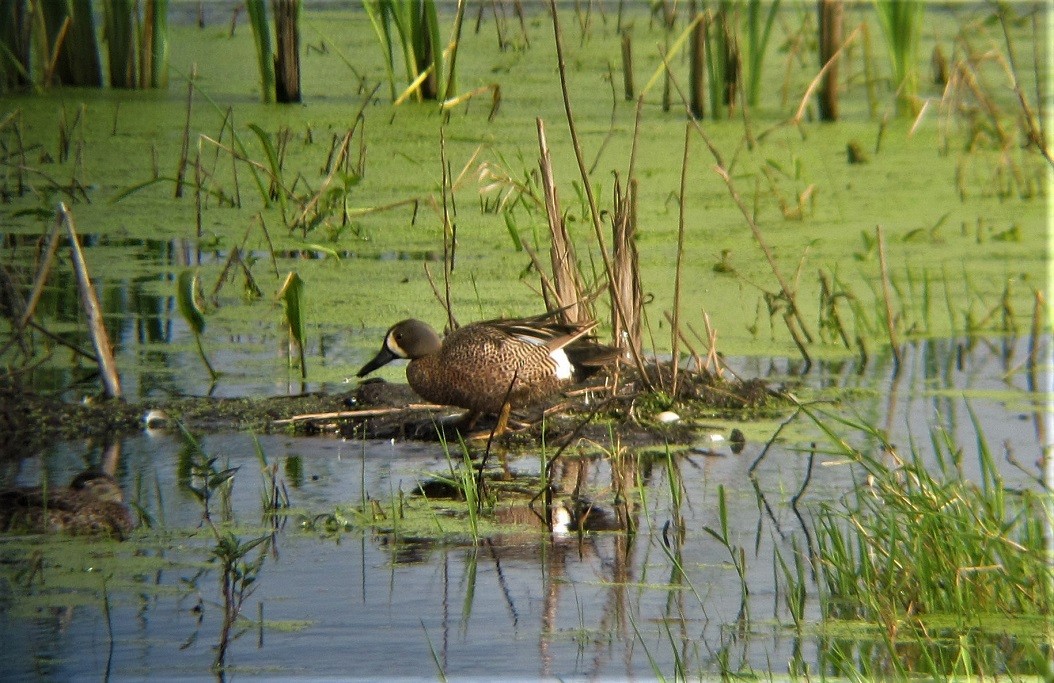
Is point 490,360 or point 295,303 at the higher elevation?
point 295,303

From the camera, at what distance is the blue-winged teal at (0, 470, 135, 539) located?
3.78m

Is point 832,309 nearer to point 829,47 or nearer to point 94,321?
point 94,321

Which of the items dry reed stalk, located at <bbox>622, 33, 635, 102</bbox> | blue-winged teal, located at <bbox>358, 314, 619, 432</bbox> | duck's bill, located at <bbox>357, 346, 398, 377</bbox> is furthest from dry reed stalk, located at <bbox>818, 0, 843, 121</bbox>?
duck's bill, located at <bbox>357, 346, 398, 377</bbox>

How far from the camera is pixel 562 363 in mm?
4914

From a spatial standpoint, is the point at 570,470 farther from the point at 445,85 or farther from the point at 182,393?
the point at 445,85

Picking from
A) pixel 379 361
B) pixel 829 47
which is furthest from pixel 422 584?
pixel 829 47

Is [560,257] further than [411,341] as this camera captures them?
Yes

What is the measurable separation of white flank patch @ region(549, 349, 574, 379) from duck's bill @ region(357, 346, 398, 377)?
0.52m

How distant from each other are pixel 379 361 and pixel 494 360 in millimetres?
489

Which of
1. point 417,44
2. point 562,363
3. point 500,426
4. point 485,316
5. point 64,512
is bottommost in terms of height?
point 64,512

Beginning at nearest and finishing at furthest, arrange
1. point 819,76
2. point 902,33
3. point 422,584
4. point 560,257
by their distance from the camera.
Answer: point 422,584 → point 560,257 → point 819,76 → point 902,33

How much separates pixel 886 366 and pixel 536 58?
17.4 feet

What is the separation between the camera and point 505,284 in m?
6.58

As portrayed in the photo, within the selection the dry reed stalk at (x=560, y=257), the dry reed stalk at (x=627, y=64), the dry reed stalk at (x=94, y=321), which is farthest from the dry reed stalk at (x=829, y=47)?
the dry reed stalk at (x=94, y=321)
